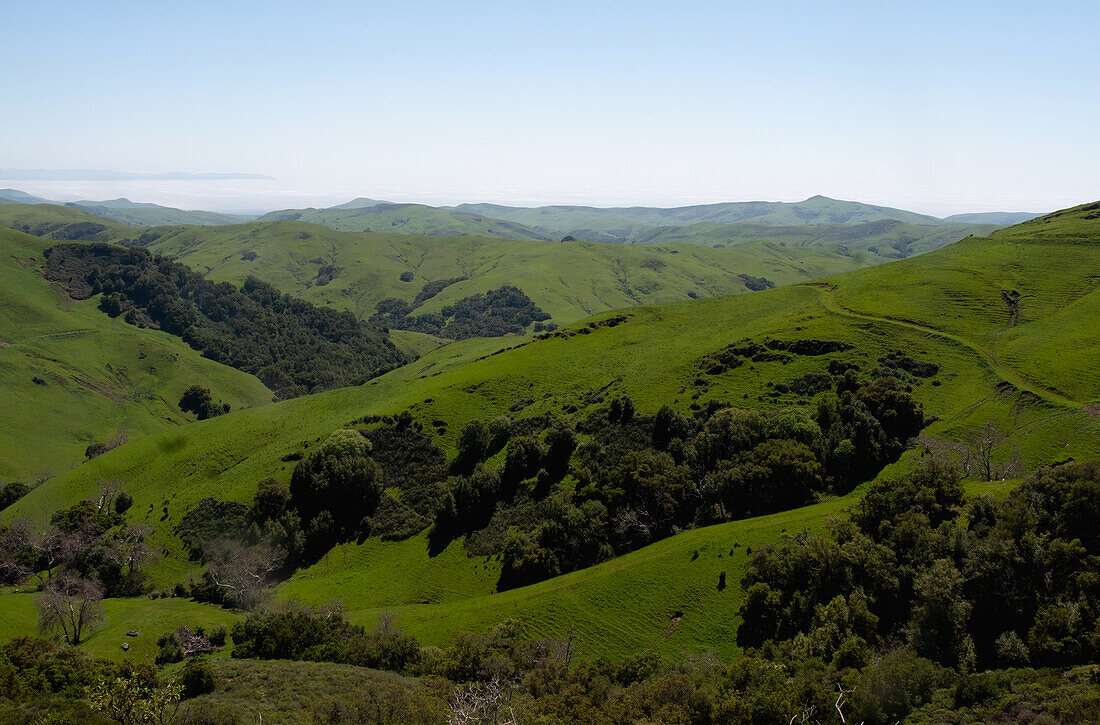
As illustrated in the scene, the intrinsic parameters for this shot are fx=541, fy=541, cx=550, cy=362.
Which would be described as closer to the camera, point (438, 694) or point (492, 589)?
point (438, 694)

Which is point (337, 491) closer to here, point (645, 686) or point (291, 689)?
point (291, 689)

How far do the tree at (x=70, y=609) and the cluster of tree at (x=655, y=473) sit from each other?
36355 millimetres

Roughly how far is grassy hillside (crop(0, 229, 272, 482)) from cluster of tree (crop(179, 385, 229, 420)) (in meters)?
2.79

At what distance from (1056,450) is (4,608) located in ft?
377

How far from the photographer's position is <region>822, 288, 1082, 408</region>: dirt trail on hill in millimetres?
68250

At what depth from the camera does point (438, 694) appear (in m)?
36.8

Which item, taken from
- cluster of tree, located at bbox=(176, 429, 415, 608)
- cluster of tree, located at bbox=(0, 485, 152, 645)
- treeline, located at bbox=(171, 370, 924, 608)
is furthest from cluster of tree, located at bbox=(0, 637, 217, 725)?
cluster of tree, located at bbox=(176, 429, 415, 608)

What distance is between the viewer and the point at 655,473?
2667 inches

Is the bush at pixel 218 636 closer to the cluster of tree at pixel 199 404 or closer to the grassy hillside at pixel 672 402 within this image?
the grassy hillside at pixel 672 402

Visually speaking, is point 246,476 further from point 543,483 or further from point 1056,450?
point 1056,450

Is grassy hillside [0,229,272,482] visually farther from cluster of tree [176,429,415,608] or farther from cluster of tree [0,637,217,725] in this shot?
cluster of tree [0,637,217,725]

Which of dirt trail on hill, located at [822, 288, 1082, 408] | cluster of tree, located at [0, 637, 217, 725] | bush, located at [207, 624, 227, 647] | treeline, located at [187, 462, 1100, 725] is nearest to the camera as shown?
cluster of tree, located at [0, 637, 217, 725]

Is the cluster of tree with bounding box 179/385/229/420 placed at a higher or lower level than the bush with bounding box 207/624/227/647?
lower

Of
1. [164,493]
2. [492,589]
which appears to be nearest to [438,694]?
[492,589]
